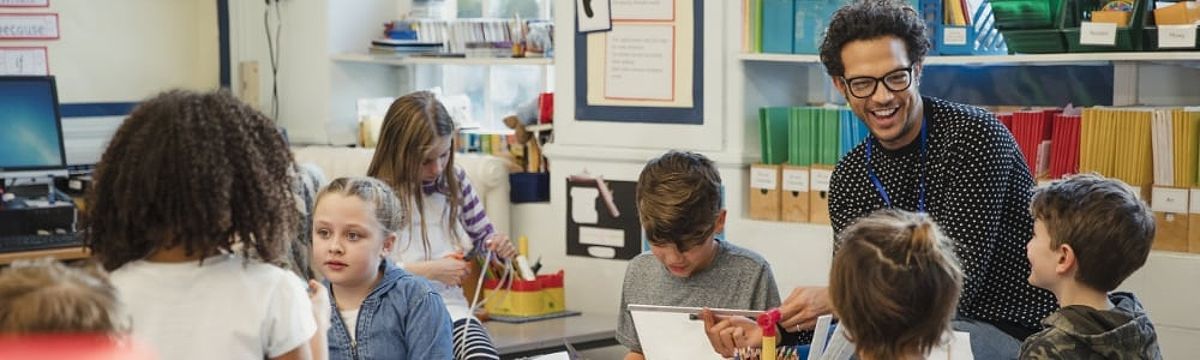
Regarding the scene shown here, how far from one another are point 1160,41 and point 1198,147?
10.6 inches

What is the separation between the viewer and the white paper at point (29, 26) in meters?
5.48

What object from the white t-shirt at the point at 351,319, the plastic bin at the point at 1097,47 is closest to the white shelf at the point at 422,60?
the plastic bin at the point at 1097,47

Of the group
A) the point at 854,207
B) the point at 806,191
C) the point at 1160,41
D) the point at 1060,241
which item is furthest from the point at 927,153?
the point at 806,191

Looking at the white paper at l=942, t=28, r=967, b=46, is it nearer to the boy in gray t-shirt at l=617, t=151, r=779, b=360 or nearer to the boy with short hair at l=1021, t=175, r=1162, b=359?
the boy in gray t-shirt at l=617, t=151, r=779, b=360

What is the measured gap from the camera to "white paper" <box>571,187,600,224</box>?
16.3 feet

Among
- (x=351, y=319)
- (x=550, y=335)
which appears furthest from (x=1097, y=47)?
(x=351, y=319)

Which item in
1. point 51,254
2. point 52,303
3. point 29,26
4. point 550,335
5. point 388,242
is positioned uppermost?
point 29,26

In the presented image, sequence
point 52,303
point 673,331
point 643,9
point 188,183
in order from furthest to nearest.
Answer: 1. point 643,9
2. point 673,331
3. point 188,183
4. point 52,303

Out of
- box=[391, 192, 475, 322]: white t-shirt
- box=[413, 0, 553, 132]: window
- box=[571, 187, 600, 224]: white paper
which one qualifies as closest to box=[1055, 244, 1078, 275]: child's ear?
box=[391, 192, 475, 322]: white t-shirt

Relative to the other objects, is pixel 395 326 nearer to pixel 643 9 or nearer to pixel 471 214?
pixel 471 214

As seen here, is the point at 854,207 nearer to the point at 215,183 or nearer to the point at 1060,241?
the point at 1060,241

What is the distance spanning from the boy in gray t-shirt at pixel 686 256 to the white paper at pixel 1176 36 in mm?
1294

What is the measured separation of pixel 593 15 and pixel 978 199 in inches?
88.1

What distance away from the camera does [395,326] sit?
3.17 m
